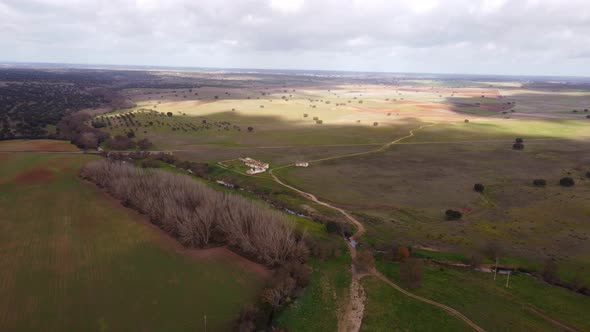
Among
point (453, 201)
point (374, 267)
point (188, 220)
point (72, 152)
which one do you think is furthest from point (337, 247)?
point (72, 152)

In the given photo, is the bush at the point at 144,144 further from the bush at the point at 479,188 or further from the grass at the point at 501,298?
the bush at the point at 479,188

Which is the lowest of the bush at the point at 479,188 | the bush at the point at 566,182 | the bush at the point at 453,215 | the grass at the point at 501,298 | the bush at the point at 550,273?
the grass at the point at 501,298

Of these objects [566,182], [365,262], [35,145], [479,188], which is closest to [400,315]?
[365,262]

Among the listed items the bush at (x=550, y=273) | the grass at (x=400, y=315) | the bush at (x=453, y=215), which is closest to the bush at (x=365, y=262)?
the grass at (x=400, y=315)

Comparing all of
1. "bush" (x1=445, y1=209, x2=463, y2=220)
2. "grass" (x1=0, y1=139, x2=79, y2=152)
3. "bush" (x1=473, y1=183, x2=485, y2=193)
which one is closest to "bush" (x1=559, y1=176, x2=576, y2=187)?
"bush" (x1=473, y1=183, x2=485, y2=193)

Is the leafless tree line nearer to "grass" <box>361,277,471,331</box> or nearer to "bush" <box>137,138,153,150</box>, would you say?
"grass" <box>361,277,471,331</box>

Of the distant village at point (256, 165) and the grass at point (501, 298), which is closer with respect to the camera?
the grass at point (501, 298)
